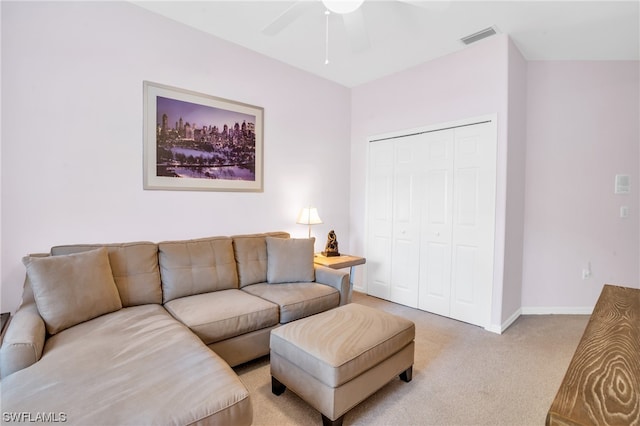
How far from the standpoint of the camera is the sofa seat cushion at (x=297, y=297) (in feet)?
7.69

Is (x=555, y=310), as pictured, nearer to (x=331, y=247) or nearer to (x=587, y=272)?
(x=587, y=272)

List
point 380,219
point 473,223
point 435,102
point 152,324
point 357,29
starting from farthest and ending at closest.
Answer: point 380,219 < point 435,102 < point 473,223 < point 357,29 < point 152,324

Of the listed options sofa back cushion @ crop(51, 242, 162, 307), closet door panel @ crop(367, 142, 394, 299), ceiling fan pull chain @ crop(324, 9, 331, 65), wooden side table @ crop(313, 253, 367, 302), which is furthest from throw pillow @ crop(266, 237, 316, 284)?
ceiling fan pull chain @ crop(324, 9, 331, 65)

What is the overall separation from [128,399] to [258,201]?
2.31 m

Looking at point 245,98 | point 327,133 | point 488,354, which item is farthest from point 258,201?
point 488,354

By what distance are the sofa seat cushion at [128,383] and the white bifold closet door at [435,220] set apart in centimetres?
261

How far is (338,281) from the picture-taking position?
2.78 metres

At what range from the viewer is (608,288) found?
1.58m

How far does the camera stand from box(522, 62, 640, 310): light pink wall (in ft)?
10.7

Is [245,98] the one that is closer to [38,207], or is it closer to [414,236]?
[38,207]

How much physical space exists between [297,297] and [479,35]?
2895 mm

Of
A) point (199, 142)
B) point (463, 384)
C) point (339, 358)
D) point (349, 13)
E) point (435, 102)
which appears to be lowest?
point (463, 384)

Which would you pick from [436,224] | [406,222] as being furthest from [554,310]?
[406,222]

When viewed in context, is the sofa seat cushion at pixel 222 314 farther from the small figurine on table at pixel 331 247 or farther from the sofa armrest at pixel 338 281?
the small figurine on table at pixel 331 247
